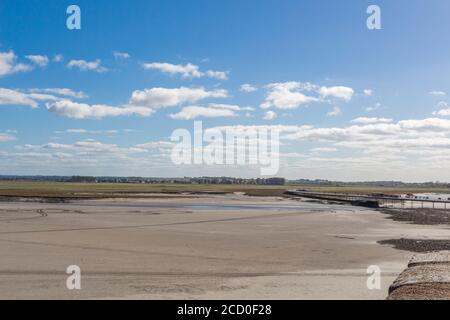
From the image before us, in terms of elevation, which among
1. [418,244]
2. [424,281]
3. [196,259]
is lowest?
[418,244]

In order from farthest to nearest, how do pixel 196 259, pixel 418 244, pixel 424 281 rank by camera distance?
pixel 418 244 < pixel 196 259 < pixel 424 281

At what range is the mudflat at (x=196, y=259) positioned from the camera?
50.1ft

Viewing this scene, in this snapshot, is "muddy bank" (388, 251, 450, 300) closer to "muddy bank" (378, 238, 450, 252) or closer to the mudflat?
the mudflat

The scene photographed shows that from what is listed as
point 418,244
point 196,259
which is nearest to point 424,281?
point 196,259

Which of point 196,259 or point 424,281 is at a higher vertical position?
point 424,281

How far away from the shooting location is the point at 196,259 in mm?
21078

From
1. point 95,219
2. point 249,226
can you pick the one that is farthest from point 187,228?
point 95,219

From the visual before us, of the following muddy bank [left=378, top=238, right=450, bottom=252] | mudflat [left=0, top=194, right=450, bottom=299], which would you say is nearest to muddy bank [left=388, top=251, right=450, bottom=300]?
mudflat [left=0, top=194, right=450, bottom=299]

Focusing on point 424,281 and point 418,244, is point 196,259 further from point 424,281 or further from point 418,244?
point 418,244

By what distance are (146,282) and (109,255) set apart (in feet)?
19.1
